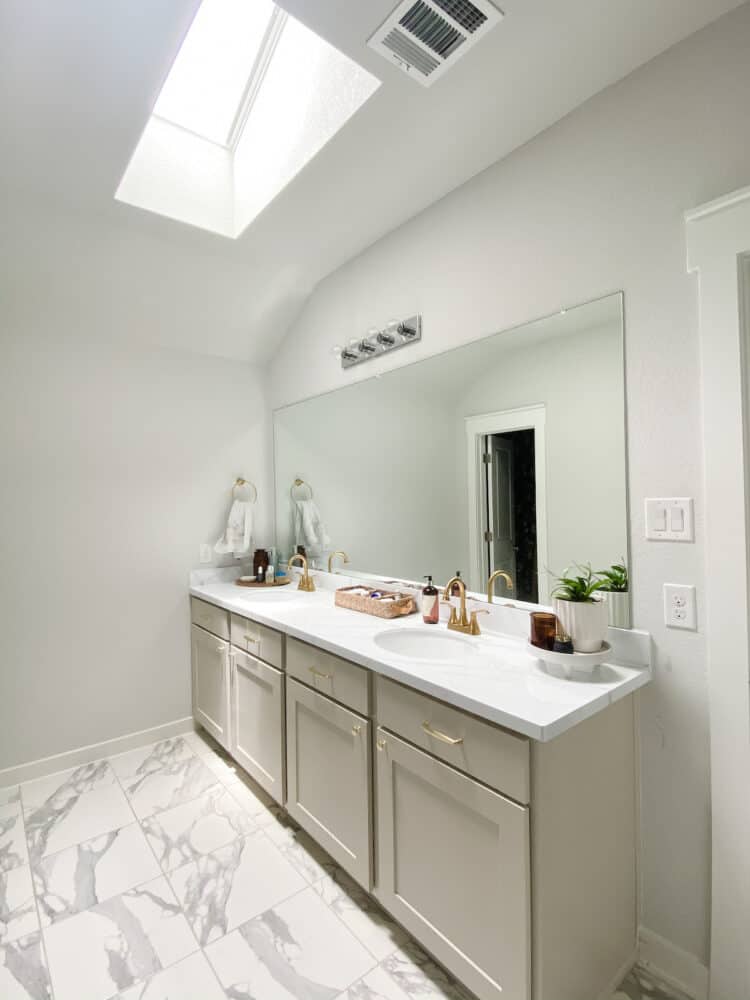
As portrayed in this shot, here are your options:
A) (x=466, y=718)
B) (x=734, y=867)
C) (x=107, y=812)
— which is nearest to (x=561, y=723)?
(x=466, y=718)

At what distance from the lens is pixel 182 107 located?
1.94 metres

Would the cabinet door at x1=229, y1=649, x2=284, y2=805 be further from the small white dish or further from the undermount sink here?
the small white dish

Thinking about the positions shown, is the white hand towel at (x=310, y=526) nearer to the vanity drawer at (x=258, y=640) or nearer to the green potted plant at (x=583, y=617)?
the vanity drawer at (x=258, y=640)

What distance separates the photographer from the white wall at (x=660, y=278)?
1.23m

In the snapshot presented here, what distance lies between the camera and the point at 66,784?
7.42 feet

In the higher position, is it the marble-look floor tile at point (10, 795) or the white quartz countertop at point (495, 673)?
the white quartz countertop at point (495, 673)

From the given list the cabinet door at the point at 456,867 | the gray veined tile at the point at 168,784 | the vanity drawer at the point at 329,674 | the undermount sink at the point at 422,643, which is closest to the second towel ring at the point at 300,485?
the vanity drawer at the point at 329,674

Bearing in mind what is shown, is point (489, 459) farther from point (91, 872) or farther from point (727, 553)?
point (91, 872)

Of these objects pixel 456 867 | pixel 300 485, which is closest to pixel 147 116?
pixel 300 485

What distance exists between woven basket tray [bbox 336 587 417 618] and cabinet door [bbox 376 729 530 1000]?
62cm

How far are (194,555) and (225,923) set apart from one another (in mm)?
1707

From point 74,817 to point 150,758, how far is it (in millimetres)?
462

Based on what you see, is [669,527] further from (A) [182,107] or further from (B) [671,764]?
(A) [182,107]

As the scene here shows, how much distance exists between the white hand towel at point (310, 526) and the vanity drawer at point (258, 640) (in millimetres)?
647
